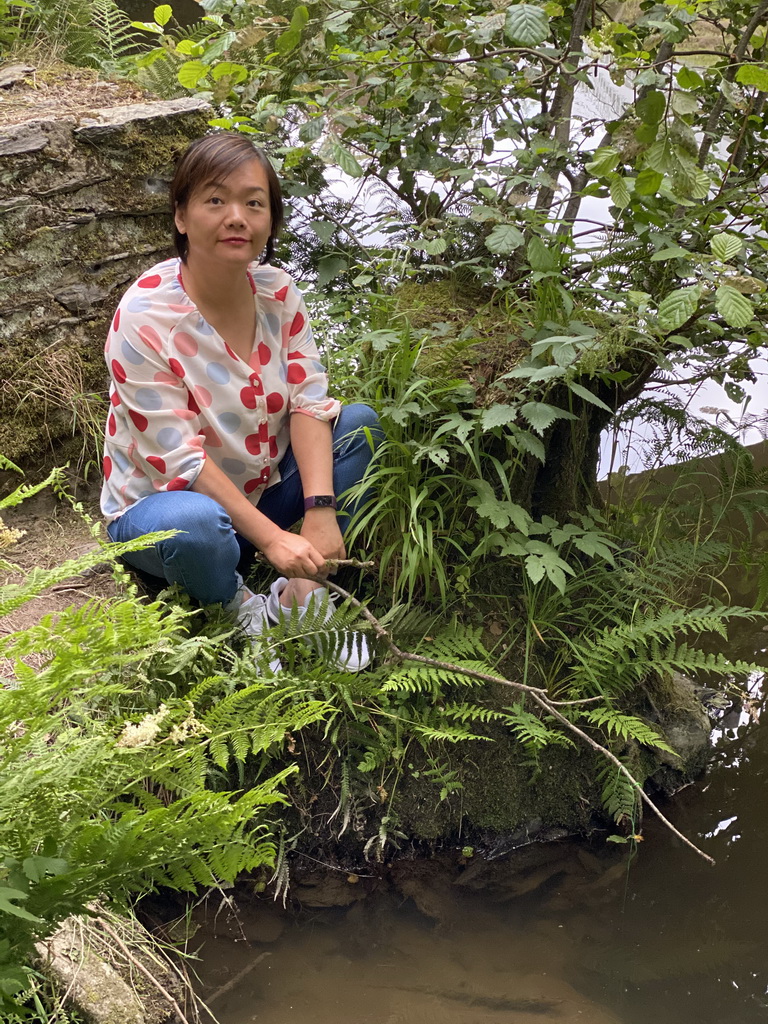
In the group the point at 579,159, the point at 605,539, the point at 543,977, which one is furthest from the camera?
the point at 579,159

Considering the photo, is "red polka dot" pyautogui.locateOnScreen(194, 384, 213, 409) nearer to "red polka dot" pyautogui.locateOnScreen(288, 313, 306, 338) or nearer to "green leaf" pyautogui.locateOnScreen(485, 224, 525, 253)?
"red polka dot" pyautogui.locateOnScreen(288, 313, 306, 338)

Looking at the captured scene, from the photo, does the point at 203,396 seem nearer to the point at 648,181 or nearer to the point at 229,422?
the point at 229,422

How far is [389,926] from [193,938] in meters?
0.55

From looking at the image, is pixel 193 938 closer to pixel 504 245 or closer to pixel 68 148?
pixel 504 245

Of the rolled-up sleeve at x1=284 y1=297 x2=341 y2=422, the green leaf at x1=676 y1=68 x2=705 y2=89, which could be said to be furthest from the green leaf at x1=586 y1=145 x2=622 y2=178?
the rolled-up sleeve at x1=284 y1=297 x2=341 y2=422

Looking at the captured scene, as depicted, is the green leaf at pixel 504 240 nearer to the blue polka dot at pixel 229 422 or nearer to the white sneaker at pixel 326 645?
the blue polka dot at pixel 229 422

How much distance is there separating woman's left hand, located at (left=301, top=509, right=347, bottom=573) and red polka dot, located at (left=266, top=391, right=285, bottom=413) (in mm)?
347

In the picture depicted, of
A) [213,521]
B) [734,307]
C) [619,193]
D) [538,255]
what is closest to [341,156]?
[538,255]

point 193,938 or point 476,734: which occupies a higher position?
point 476,734

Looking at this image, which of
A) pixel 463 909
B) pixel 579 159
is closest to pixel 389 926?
pixel 463 909

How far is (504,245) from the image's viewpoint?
282 centimetres

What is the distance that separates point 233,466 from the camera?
2857mm

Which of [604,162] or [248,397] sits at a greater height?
[604,162]

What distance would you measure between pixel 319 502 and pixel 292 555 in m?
0.26
